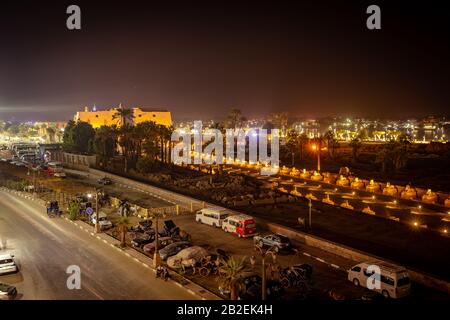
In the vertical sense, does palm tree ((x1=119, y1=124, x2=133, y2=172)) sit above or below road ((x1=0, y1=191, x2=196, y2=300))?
above

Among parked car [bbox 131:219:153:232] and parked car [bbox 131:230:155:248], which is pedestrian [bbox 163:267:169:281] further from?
parked car [bbox 131:219:153:232]

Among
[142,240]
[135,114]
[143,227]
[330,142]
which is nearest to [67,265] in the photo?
[142,240]

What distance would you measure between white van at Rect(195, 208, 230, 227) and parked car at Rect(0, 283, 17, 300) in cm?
1520

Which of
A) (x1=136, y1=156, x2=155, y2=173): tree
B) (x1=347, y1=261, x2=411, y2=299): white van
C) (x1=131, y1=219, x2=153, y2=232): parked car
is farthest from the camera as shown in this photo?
(x1=136, y1=156, x2=155, y2=173): tree

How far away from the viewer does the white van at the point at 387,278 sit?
60.6ft

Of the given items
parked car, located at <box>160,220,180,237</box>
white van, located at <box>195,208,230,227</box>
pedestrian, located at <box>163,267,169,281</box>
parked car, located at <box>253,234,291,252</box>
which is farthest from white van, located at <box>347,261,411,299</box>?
white van, located at <box>195,208,230,227</box>

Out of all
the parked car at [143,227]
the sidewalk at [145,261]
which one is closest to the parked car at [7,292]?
the sidewalk at [145,261]

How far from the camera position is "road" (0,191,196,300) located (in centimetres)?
1930

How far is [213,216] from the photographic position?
1241 inches

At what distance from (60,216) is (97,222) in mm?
7610

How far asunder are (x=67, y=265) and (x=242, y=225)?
11.2m
